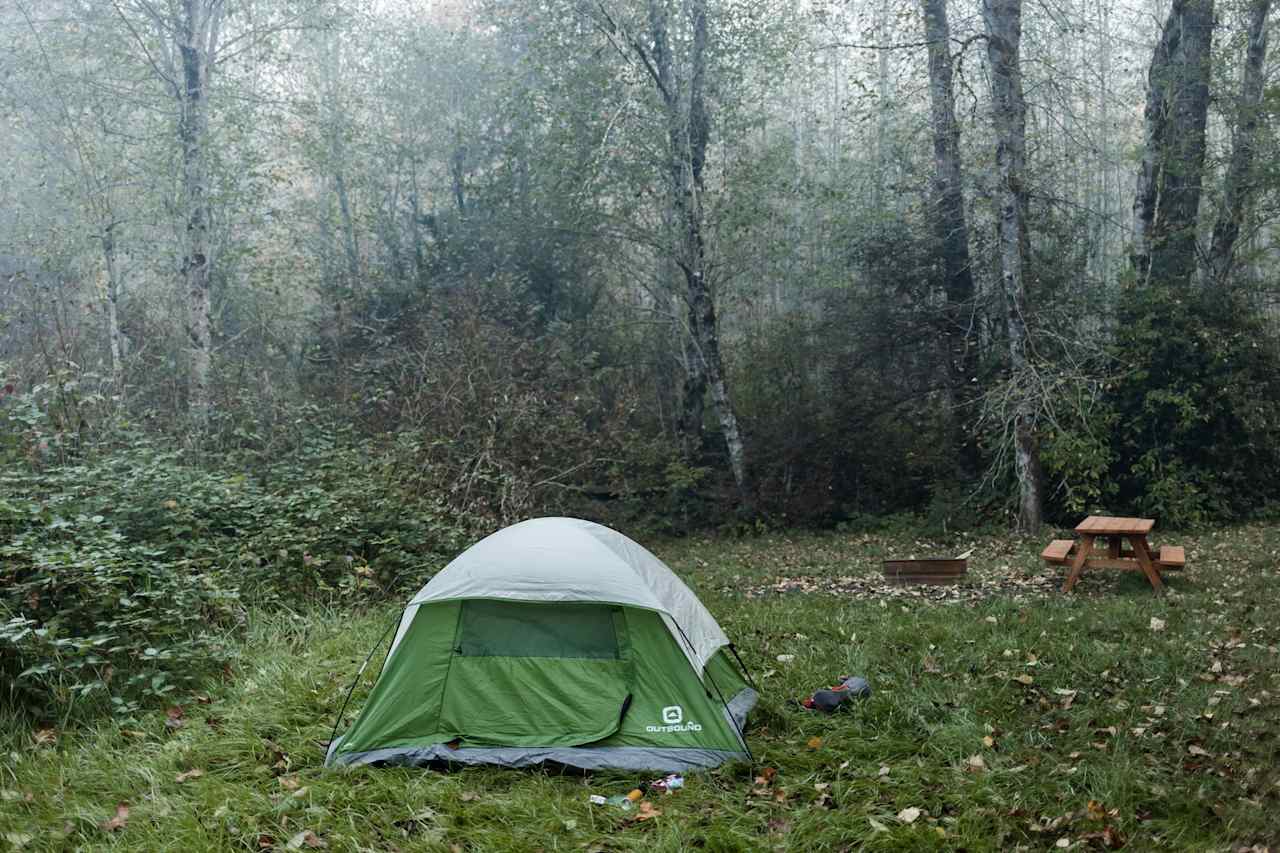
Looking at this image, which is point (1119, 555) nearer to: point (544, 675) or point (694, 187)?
point (544, 675)

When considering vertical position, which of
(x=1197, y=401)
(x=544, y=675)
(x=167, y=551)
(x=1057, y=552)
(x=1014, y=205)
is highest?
(x=1014, y=205)

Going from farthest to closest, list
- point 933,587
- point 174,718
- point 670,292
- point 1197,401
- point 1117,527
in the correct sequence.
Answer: point 670,292 < point 1197,401 < point 933,587 < point 1117,527 < point 174,718

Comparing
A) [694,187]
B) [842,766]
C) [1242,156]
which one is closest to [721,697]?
[842,766]

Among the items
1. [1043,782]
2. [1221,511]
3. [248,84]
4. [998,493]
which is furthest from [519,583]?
[248,84]

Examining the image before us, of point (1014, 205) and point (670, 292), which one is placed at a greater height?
point (1014, 205)

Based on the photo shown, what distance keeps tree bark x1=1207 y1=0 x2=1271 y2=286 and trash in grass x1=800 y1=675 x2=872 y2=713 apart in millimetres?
11235

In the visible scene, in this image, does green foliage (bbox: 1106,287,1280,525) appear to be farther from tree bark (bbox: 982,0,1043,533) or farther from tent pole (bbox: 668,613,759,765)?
tent pole (bbox: 668,613,759,765)

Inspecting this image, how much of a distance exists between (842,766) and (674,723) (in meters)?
0.89

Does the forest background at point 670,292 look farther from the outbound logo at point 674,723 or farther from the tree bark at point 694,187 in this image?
the outbound logo at point 674,723

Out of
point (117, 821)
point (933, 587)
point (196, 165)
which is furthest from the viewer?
point (196, 165)

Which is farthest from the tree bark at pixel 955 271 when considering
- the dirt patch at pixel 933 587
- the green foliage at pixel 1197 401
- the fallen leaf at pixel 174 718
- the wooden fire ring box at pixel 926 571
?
the fallen leaf at pixel 174 718

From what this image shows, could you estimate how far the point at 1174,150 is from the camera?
1416cm

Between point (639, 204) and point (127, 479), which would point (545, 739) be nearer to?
point (127, 479)

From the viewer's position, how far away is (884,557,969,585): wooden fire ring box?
31.5 feet
